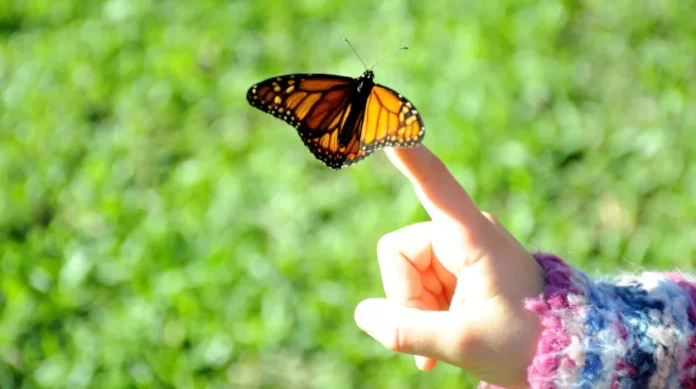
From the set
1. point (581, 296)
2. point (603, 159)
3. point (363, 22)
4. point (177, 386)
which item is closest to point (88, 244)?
point (177, 386)

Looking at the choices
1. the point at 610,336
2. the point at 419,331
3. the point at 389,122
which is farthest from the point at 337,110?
the point at 610,336

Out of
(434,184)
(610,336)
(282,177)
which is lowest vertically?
(282,177)

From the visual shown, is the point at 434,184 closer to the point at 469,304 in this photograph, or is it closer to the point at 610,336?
the point at 469,304

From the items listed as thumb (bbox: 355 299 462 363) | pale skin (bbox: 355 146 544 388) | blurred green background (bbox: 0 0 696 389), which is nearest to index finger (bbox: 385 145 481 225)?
pale skin (bbox: 355 146 544 388)

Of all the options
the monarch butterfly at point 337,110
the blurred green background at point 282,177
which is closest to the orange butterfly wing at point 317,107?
the monarch butterfly at point 337,110

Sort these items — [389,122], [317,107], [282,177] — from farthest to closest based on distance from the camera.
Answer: [282,177] → [317,107] → [389,122]

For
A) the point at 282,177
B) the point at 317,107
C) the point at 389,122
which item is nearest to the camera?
the point at 389,122

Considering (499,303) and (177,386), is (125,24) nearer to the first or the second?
(177,386)
